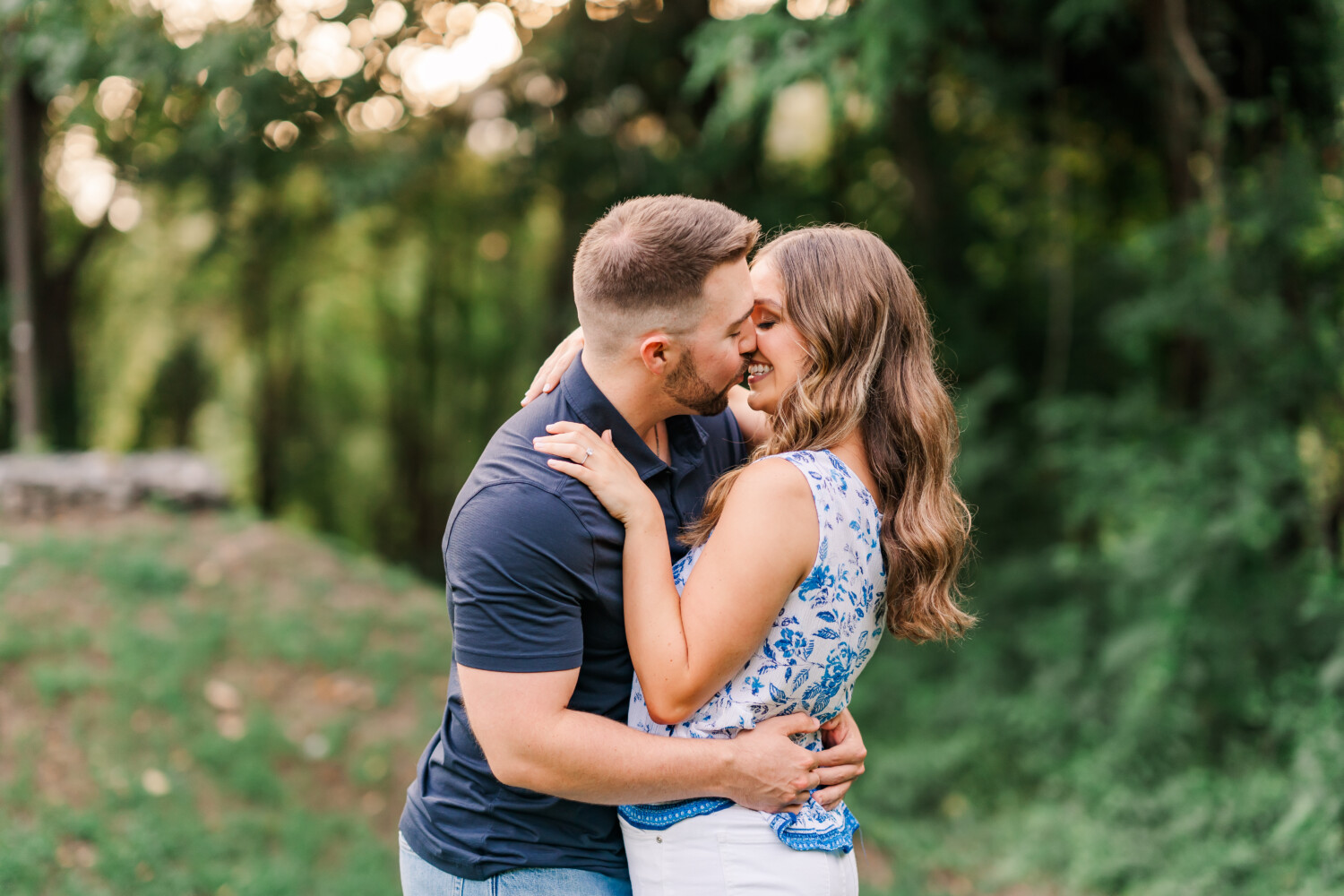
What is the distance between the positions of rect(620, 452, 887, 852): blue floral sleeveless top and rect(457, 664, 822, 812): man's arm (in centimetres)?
5

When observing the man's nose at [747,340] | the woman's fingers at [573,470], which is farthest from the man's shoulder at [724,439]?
the woman's fingers at [573,470]

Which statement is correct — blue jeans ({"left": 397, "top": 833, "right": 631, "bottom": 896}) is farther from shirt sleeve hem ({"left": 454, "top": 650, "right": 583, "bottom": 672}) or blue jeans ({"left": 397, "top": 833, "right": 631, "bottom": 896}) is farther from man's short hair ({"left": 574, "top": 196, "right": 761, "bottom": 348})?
man's short hair ({"left": 574, "top": 196, "right": 761, "bottom": 348})

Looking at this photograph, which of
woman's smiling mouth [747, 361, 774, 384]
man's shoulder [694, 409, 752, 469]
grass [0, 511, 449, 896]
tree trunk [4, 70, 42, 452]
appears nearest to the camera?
woman's smiling mouth [747, 361, 774, 384]

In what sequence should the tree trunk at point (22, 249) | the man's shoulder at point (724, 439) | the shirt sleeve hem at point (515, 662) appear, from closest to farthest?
the shirt sleeve hem at point (515, 662)
the man's shoulder at point (724, 439)
the tree trunk at point (22, 249)

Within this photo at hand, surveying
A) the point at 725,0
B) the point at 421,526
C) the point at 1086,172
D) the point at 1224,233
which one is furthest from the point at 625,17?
the point at 421,526

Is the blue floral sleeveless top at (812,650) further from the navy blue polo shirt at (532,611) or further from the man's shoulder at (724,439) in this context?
the man's shoulder at (724,439)

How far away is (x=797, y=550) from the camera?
177 centimetres

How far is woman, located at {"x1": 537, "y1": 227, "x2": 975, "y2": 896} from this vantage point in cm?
176

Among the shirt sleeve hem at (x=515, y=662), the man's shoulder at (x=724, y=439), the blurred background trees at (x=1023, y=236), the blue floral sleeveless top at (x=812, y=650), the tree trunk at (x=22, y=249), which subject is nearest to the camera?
the shirt sleeve hem at (x=515, y=662)

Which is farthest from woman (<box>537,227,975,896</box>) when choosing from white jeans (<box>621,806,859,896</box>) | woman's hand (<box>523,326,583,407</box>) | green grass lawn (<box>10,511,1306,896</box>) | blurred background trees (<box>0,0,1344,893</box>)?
blurred background trees (<box>0,0,1344,893</box>)

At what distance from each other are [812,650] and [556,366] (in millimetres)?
795

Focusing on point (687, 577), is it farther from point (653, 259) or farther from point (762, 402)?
point (653, 259)

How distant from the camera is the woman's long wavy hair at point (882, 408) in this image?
192 centimetres

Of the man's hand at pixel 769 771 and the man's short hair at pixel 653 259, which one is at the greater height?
the man's short hair at pixel 653 259
